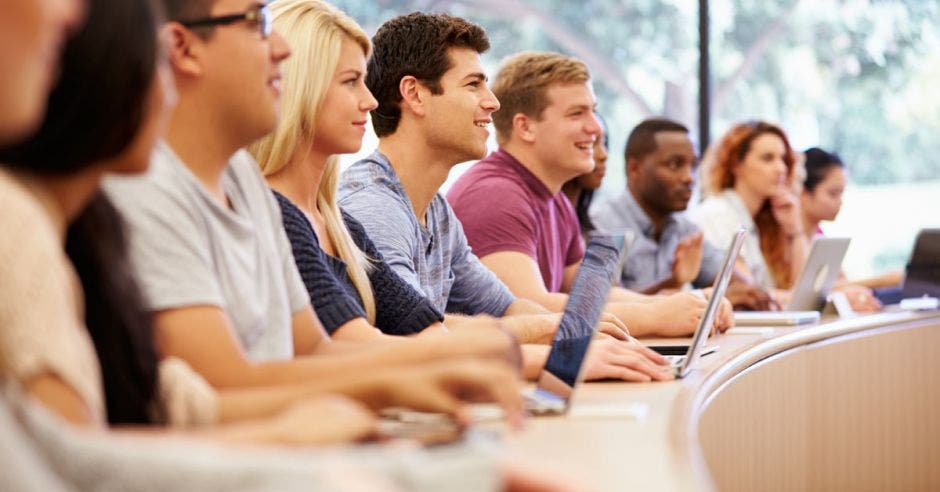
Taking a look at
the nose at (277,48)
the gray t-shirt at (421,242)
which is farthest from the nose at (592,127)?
the nose at (277,48)

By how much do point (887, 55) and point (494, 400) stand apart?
566cm

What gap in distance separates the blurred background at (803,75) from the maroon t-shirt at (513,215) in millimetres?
1859

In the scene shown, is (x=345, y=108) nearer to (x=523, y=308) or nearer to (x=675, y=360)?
(x=675, y=360)

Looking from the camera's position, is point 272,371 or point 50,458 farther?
point 272,371

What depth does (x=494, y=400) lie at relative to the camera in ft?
A: 4.68

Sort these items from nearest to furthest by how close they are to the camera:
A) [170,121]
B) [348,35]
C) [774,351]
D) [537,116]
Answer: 1. [170,121]
2. [348,35]
3. [774,351]
4. [537,116]

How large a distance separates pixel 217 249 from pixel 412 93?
163 centimetres

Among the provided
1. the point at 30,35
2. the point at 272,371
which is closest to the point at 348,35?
the point at 272,371

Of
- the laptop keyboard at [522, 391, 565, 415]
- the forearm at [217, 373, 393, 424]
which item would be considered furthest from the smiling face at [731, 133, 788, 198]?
the forearm at [217, 373, 393, 424]

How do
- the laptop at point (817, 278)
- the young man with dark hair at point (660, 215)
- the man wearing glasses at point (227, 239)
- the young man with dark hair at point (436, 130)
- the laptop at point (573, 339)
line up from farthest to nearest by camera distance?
the young man with dark hair at point (660, 215) < the laptop at point (817, 278) < the young man with dark hair at point (436, 130) < the laptop at point (573, 339) < the man wearing glasses at point (227, 239)

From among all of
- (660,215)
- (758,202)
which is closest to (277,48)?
(660,215)

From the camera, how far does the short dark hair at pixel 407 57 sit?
336 centimetres

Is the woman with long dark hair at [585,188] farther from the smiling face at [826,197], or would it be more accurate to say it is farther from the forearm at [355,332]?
the forearm at [355,332]

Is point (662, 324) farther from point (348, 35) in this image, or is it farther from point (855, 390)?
point (348, 35)
